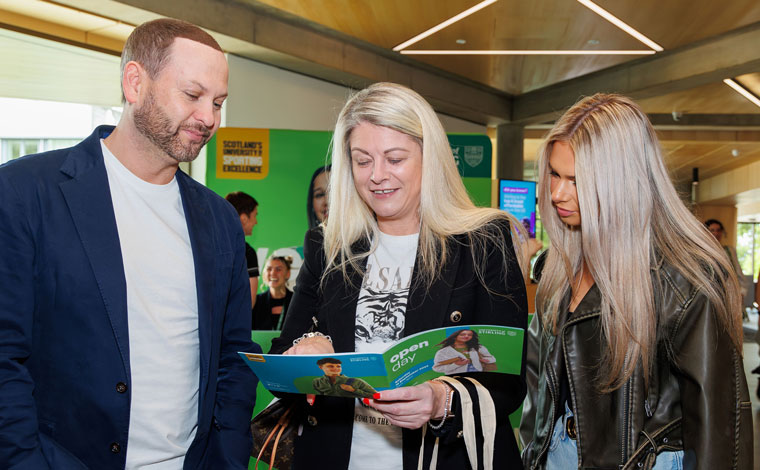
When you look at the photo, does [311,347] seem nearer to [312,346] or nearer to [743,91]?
[312,346]

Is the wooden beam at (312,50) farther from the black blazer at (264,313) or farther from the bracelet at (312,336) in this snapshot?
the bracelet at (312,336)

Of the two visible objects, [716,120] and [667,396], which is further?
[716,120]

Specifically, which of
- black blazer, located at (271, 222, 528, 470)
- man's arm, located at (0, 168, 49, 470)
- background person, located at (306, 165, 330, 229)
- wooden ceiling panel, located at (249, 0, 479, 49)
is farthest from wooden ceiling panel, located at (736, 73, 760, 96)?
man's arm, located at (0, 168, 49, 470)

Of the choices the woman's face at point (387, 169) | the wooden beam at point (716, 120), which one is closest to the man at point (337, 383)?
the woman's face at point (387, 169)

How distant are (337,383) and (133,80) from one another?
87 centimetres

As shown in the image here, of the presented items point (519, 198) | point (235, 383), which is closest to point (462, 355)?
point (235, 383)

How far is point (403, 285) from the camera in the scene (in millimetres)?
1714

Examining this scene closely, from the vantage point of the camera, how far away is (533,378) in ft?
6.36

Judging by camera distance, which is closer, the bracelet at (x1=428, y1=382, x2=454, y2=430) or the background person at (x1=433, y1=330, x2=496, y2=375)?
the background person at (x1=433, y1=330, x2=496, y2=375)

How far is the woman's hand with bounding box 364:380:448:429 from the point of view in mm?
1378

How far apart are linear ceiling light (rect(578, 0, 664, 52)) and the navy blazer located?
616 cm

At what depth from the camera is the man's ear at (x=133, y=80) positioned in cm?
154

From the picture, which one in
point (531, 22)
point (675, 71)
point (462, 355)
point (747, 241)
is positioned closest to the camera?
point (462, 355)

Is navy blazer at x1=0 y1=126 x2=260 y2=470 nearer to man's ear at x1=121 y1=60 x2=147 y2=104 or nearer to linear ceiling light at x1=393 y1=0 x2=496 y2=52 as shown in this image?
man's ear at x1=121 y1=60 x2=147 y2=104
